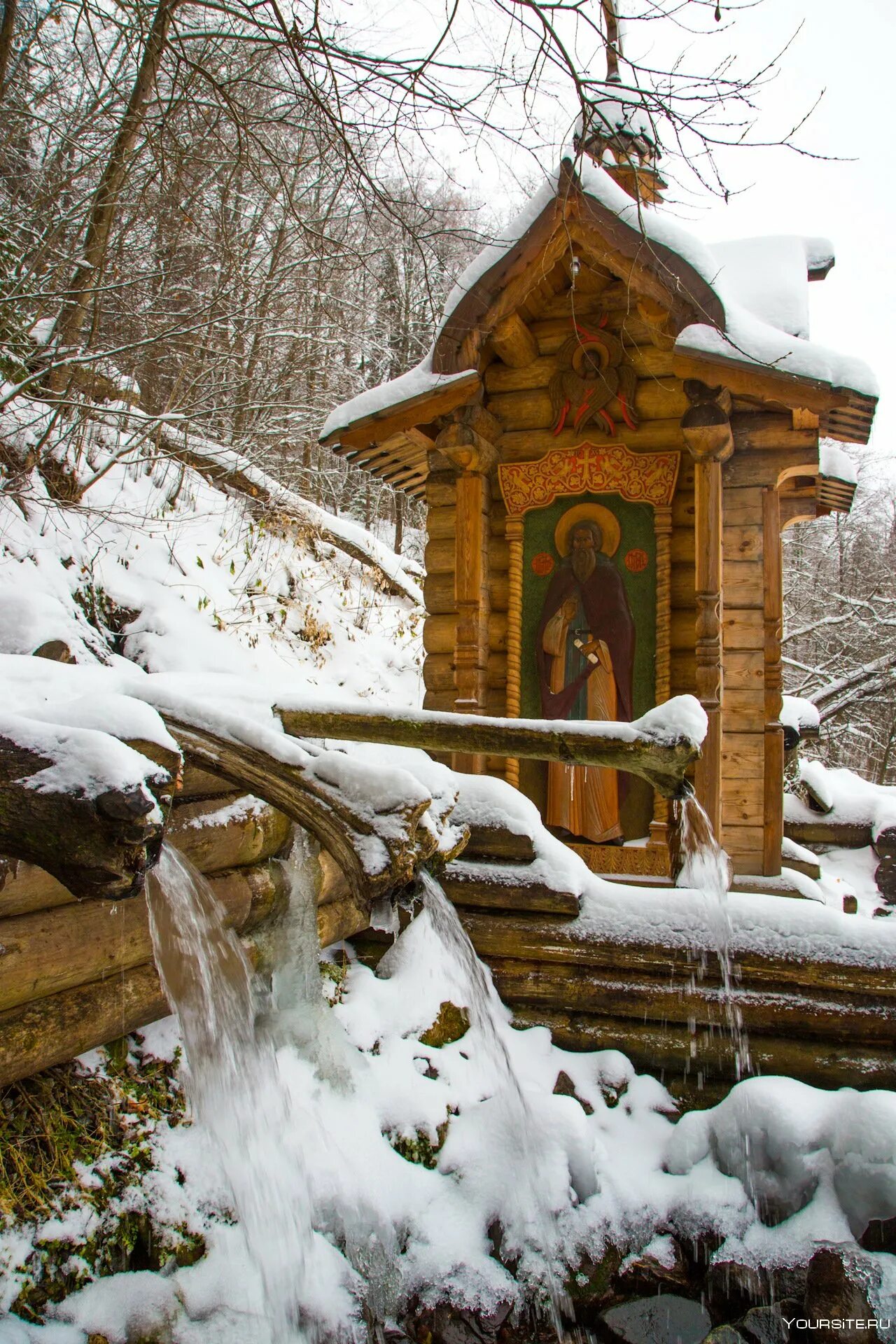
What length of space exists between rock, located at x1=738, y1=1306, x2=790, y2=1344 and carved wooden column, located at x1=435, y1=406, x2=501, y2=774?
3516 mm

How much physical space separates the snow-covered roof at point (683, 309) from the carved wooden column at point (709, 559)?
33 centimetres

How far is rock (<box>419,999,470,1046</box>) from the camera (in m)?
3.91

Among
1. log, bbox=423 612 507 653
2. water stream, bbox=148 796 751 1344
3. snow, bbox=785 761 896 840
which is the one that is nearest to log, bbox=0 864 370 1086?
water stream, bbox=148 796 751 1344

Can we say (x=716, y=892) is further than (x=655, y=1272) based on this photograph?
Yes

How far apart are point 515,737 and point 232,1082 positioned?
1549 millimetres

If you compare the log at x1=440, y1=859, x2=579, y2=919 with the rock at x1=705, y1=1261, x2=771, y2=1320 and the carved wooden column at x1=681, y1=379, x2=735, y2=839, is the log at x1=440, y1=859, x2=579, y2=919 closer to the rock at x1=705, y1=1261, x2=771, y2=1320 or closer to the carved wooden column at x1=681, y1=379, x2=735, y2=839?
the carved wooden column at x1=681, y1=379, x2=735, y2=839

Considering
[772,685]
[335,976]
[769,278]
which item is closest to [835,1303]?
[335,976]

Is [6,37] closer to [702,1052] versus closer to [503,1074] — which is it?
[503,1074]

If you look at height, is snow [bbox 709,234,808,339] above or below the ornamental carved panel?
above

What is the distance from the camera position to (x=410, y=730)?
3.32 metres

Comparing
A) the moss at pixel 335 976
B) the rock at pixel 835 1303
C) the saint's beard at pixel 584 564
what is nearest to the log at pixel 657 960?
the moss at pixel 335 976

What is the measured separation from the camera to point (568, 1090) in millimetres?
3805

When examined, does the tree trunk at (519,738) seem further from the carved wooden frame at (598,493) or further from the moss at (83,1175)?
the carved wooden frame at (598,493)

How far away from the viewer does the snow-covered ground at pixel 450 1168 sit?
255 centimetres
